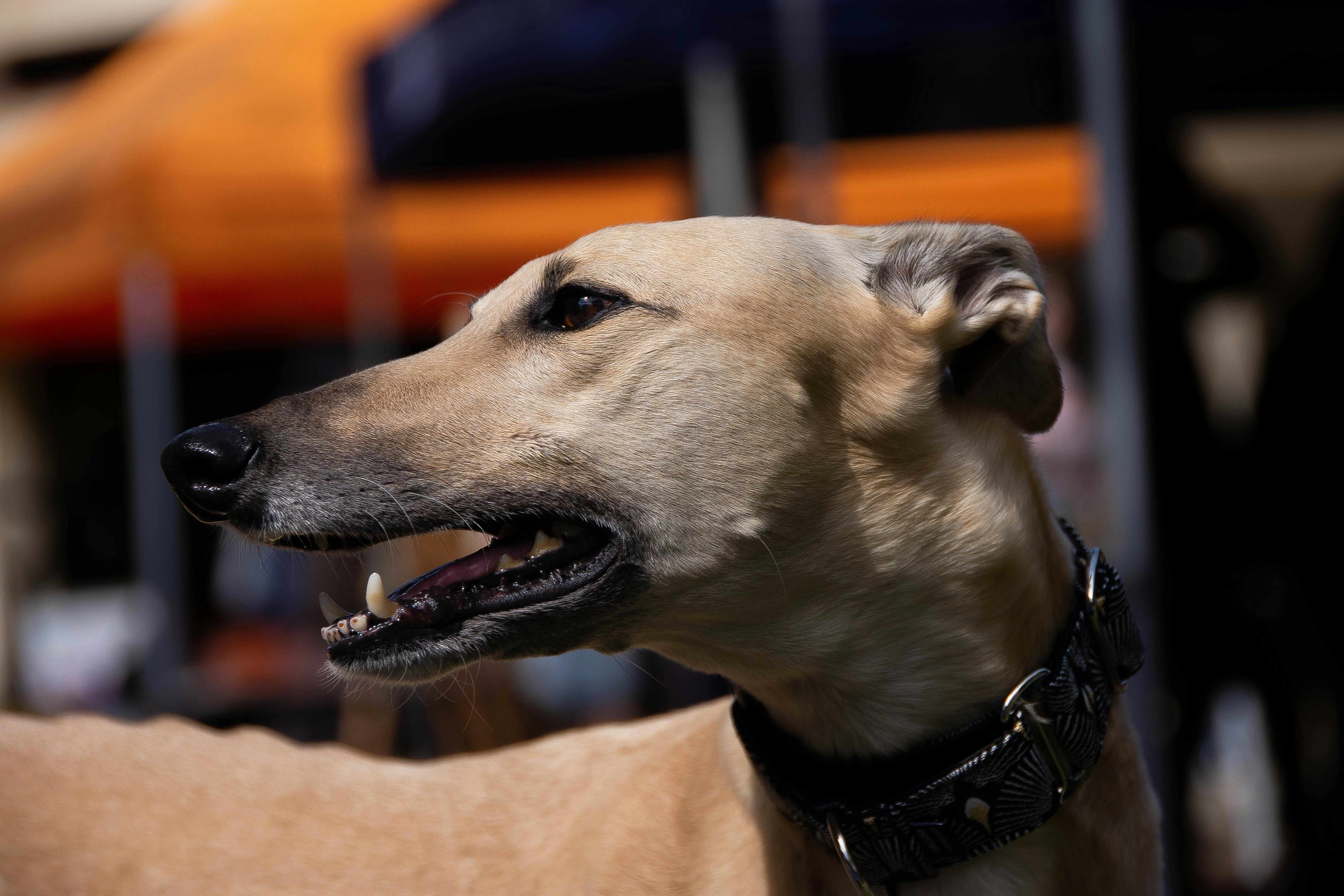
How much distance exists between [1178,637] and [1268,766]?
55 centimetres

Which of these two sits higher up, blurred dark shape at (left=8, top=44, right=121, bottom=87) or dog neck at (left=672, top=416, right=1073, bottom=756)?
blurred dark shape at (left=8, top=44, right=121, bottom=87)

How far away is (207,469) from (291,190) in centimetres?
577

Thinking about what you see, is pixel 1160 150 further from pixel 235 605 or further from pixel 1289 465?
pixel 235 605

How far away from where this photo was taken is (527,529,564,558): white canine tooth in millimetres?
1748

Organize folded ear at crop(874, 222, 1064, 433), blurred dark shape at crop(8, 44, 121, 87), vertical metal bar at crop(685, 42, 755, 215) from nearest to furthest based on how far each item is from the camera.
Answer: folded ear at crop(874, 222, 1064, 433) → vertical metal bar at crop(685, 42, 755, 215) → blurred dark shape at crop(8, 44, 121, 87)

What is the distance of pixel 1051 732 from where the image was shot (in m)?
1.56

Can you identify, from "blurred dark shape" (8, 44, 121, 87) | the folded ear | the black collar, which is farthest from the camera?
"blurred dark shape" (8, 44, 121, 87)

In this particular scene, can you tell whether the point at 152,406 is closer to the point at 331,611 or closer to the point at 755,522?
the point at 331,611

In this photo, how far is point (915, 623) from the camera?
5.61ft

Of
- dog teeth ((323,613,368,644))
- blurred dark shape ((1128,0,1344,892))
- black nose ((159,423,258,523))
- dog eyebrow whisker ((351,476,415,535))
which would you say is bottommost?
blurred dark shape ((1128,0,1344,892))

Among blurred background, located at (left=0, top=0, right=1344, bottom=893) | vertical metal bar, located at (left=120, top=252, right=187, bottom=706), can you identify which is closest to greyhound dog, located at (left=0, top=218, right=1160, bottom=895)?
blurred background, located at (left=0, top=0, right=1344, bottom=893)

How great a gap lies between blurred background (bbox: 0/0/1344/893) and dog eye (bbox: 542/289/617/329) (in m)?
0.52

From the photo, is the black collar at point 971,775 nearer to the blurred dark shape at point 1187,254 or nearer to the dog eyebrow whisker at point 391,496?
the dog eyebrow whisker at point 391,496

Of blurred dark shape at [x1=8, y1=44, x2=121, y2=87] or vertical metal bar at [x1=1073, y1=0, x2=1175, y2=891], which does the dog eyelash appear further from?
blurred dark shape at [x1=8, y1=44, x2=121, y2=87]
